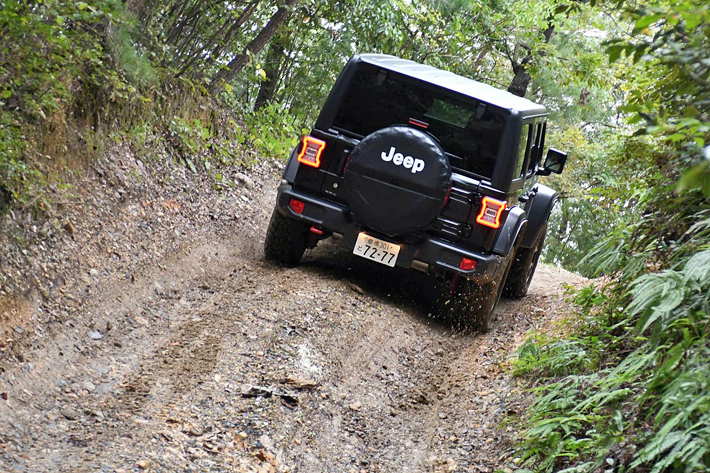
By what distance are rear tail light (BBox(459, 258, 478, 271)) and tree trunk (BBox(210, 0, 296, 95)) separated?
5.03 meters

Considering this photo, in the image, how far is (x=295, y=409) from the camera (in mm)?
4242

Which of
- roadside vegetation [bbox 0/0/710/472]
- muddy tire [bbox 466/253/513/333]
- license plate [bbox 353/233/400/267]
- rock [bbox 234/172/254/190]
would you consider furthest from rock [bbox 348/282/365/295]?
rock [bbox 234/172/254/190]

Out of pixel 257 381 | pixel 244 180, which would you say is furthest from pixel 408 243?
pixel 244 180

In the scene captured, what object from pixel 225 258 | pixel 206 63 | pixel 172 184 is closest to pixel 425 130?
pixel 225 258

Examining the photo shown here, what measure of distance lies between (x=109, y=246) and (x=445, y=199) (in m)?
2.80

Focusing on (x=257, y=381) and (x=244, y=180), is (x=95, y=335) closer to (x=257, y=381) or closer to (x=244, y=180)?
(x=257, y=381)

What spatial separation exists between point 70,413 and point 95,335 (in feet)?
3.54

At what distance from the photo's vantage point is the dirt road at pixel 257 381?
3.64 metres

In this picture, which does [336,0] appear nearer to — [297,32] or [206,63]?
[297,32]

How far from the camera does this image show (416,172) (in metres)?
5.79

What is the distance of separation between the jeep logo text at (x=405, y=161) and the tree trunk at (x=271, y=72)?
8.00 m

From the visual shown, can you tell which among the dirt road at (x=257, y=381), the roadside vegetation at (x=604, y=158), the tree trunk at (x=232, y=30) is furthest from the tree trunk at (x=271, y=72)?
the dirt road at (x=257, y=381)

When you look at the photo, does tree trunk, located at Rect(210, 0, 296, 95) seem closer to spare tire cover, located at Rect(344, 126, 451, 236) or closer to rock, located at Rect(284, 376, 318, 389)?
spare tire cover, located at Rect(344, 126, 451, 236)

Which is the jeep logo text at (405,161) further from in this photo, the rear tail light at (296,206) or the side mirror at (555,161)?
the side mirror at (555,161)
